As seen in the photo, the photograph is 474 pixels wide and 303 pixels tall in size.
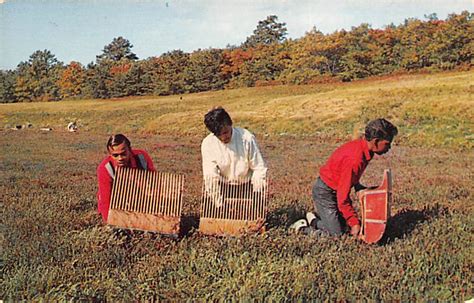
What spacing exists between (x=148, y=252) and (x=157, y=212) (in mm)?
520

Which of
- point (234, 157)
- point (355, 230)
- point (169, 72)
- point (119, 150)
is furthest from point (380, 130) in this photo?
point (169, 72)

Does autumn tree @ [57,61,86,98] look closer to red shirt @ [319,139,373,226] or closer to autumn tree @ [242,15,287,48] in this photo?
autumn tree @ [242,15,287,48]

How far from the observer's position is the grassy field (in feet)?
12.4

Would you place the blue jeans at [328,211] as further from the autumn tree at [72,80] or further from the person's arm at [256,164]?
the autumn tree at [72,80]

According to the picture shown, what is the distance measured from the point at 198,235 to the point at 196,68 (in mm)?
6985

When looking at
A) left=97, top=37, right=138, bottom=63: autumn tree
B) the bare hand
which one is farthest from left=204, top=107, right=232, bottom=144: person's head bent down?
left=97, top=37, right=138, bottom=63: autumn tree

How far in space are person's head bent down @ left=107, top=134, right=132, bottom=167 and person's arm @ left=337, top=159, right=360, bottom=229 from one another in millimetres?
2197

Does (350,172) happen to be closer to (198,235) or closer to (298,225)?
(298,225)

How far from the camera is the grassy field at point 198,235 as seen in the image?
3.79 metres

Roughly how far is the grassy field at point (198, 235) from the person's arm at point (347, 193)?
0.27 meters

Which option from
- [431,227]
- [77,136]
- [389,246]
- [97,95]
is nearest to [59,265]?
[389,246]

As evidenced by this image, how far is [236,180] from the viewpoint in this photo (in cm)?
544

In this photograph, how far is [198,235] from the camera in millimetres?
5113

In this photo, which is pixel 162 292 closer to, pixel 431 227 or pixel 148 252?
pixel 148 252
